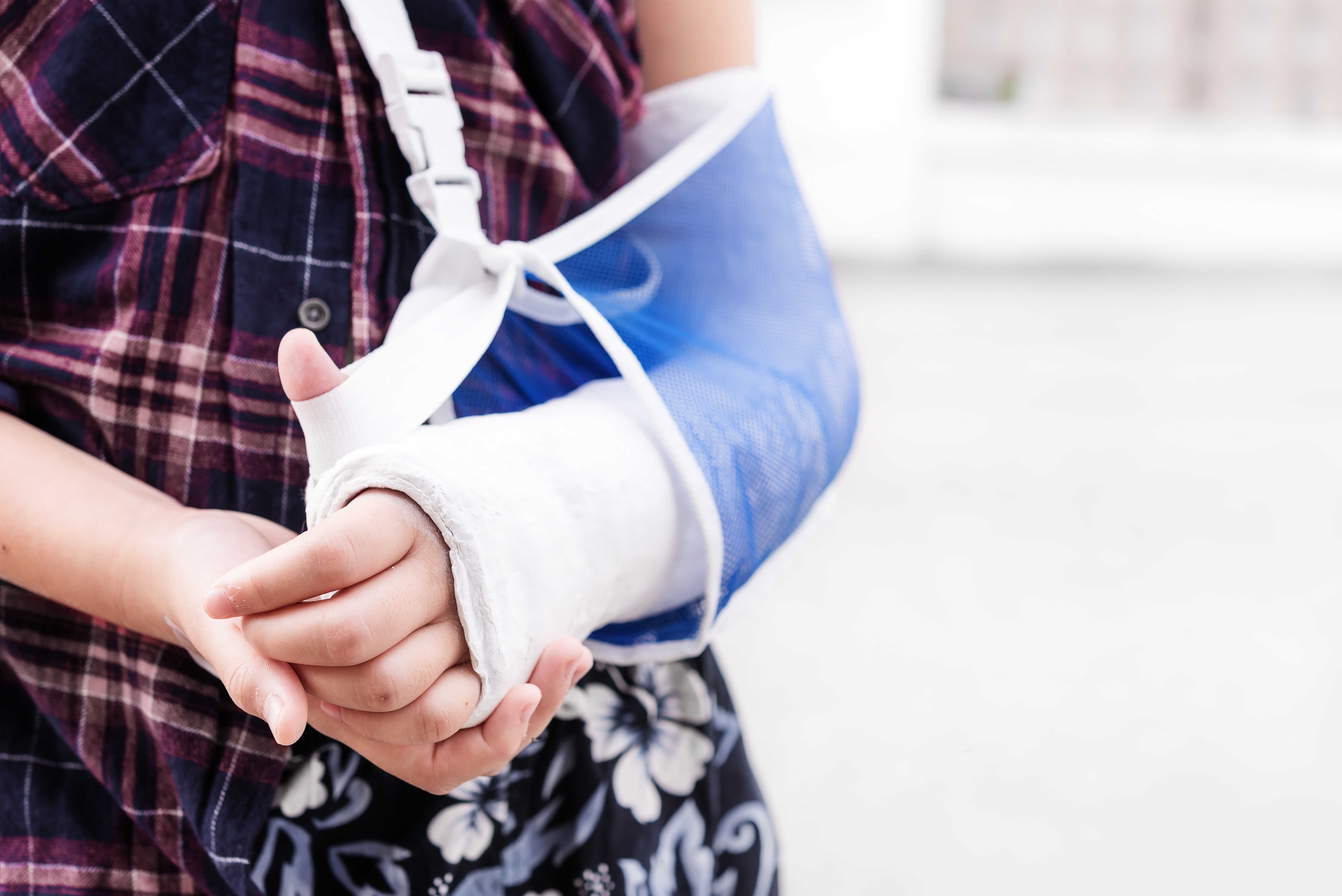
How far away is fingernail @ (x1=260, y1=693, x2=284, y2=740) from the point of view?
0.82ft

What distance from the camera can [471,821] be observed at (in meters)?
0.40

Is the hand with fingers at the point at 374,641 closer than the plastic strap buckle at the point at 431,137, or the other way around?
the hand with fingers at the point at 374,641

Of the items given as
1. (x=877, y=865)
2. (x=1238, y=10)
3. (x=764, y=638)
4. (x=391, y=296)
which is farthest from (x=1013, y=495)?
(x=1238, y=10)

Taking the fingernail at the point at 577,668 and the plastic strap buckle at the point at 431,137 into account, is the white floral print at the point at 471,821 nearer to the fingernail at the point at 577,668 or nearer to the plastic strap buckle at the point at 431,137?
the fingernail at the point at 577,668

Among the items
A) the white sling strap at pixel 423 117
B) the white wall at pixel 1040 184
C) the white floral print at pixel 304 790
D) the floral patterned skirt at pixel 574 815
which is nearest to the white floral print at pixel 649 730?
the floral patterned skirt at pixel 574 815

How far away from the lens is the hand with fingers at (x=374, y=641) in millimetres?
247

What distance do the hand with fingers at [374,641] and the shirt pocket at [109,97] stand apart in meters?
0.16

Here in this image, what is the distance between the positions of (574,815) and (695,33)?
391 mm

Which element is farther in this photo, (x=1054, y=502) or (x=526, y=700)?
(x=1054, y=502)

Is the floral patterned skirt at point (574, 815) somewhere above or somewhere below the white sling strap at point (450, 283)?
below

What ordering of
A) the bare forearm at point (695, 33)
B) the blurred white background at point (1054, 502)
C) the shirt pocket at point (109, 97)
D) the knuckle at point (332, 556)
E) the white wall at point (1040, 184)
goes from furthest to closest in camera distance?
the white wall at point (1040, 184), the blurred white background at point (1054, 502), the bare forearm at point (695, 33), the shirt pocket at point (109, 97), the knuckle at point (332, 556)

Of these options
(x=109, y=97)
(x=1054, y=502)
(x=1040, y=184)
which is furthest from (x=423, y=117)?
(x=1040, y=184)

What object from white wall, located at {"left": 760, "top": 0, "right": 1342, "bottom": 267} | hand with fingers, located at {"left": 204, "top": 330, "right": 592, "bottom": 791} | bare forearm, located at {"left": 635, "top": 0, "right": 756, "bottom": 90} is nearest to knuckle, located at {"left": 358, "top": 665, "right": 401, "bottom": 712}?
hand with fingers, located at {"left": 204, "top": 330, "right": 592, "bottom": 791}

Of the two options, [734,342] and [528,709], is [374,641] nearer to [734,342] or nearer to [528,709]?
[528,709]
